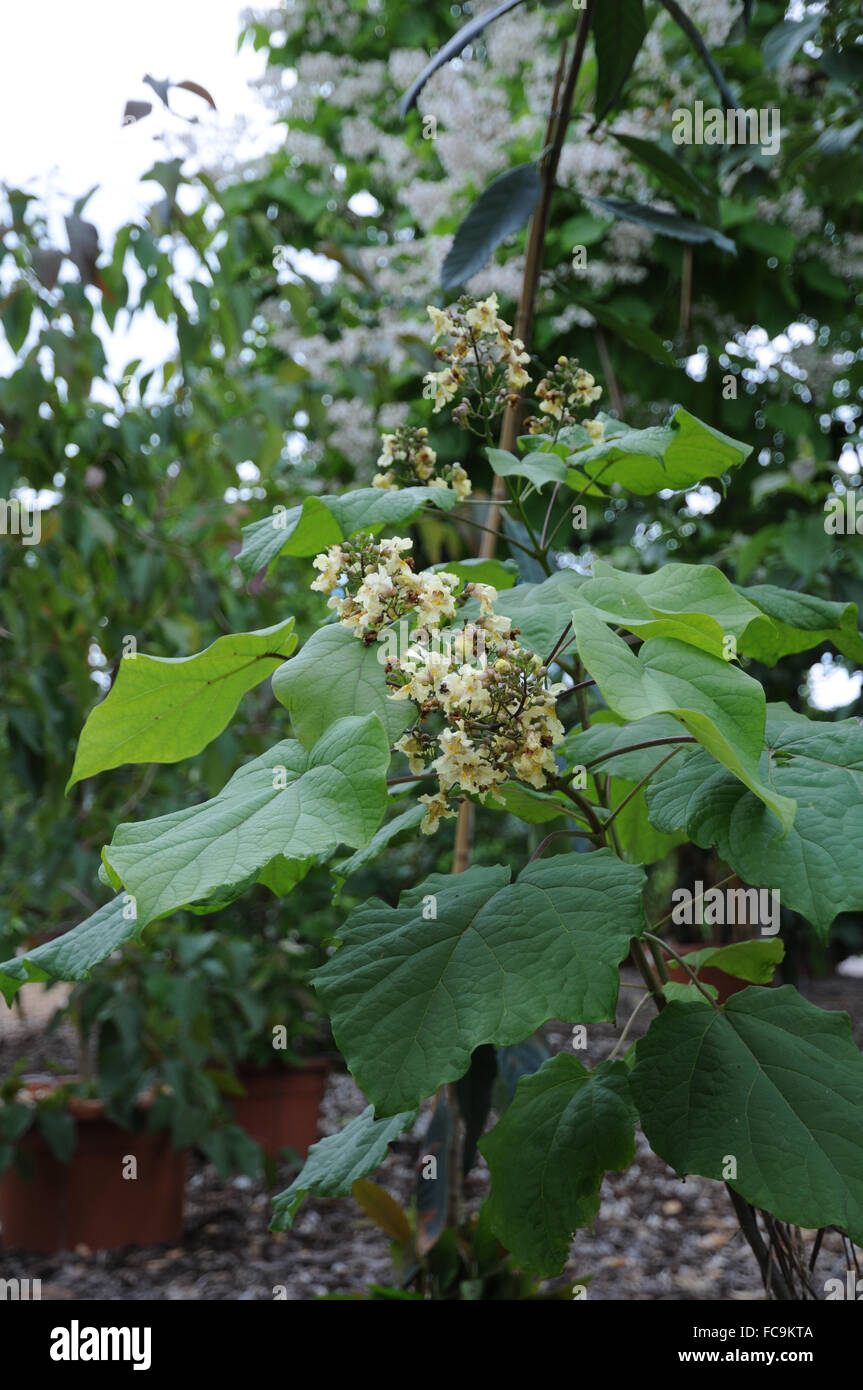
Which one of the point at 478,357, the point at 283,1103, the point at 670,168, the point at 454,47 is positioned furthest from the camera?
the point at 283,1103

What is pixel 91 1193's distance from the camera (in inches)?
81.5

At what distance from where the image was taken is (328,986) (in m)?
0.61

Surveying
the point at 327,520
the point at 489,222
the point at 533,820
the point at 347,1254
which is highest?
the point at 489,222

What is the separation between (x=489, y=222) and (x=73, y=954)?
2.89 feet

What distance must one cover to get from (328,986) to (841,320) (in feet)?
7.31

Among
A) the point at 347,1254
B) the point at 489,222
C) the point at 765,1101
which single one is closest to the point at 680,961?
the point at 765,1101

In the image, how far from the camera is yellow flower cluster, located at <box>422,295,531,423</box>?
2.79 ft

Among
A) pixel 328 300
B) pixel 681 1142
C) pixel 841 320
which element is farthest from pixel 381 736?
pixel 328 300

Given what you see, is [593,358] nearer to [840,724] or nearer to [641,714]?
[840,724]

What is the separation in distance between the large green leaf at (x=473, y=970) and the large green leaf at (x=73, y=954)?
12 cm

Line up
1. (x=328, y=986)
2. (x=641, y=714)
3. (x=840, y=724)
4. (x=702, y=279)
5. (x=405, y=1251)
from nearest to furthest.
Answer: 1. (x=641, y=714)
2. (x=328, y=986)
3. (x=840, y=724)
4. (x=405, y=1251)
5. (x=702, y=279)

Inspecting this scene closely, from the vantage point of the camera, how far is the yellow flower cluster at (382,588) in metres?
0.65

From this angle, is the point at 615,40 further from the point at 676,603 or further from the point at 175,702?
the point at 175,702

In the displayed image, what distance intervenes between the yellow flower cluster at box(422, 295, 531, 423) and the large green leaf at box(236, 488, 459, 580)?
0.16 metres
